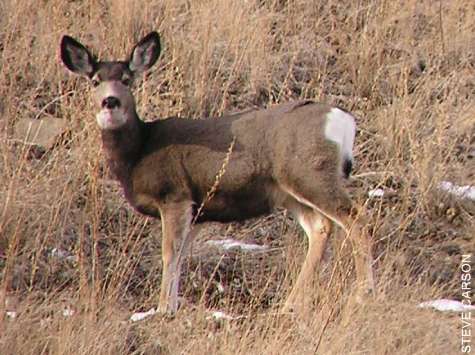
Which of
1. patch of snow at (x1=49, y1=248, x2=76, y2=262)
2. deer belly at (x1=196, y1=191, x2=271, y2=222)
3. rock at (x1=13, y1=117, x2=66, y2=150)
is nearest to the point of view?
deer belly at (x1=196, y1=191, x2=271, y2=222)

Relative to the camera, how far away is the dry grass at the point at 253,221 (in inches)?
259

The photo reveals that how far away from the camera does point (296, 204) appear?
24.8 feet

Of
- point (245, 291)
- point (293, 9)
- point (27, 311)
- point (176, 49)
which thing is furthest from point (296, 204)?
point (293, 9)

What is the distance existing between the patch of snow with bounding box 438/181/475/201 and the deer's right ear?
2569 mm

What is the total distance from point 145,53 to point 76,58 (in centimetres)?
40

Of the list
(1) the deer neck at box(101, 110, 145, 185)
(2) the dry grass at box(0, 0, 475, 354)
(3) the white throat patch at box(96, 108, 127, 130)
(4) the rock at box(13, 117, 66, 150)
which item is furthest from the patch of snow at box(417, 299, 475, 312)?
(4) the rock at box(13, 117, 66, 150)

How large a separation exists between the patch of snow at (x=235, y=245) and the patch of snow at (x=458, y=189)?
133cm

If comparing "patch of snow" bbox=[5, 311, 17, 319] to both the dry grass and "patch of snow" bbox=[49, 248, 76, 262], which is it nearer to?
the dry grass

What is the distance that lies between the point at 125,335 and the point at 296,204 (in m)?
1.44

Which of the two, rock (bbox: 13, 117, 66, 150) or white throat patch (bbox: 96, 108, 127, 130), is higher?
white throat patch (bbox: 96, 108, 127, 130)

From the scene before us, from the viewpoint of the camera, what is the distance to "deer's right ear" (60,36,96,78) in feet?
24.4

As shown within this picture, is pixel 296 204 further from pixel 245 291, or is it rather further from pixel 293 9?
pixel 293 9

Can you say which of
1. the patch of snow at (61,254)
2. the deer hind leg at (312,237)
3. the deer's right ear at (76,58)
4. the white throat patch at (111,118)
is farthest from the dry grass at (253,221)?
the deer's right ear at (76,58)

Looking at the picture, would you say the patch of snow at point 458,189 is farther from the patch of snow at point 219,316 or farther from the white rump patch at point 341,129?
the patch of snow at point 219,316
